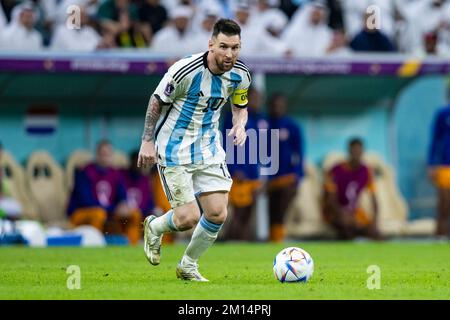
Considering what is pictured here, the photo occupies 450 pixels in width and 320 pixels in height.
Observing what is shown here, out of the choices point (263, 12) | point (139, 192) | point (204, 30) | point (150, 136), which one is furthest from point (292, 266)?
point (263, 12)

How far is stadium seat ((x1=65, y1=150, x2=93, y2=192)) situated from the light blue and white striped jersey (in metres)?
10.00

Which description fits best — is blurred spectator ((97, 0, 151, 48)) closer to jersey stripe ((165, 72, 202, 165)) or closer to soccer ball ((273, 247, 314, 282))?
jersey stripe ((165, 72, 202, 165))

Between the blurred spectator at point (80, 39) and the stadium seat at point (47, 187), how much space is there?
82.1 inches

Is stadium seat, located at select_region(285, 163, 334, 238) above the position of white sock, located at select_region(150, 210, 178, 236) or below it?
below

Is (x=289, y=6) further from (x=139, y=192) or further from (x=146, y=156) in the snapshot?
(x=146, y=156)

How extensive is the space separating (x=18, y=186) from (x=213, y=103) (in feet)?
33.3

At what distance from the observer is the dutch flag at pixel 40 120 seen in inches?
819

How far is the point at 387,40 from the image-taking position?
72.2 ft

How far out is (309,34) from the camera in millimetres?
21625

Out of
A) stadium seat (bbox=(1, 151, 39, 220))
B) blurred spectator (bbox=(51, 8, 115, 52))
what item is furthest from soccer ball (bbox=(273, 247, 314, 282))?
stadium seat (bbox=(1, 151, 39, 220))

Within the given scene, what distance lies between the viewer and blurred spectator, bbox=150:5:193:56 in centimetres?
2061

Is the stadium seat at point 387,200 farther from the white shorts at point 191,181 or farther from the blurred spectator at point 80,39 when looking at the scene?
the white shorts at point 191,181

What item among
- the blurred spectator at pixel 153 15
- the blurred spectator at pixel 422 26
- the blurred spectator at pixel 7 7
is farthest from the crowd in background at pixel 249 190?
the blurred spectator at pixel 422 26
